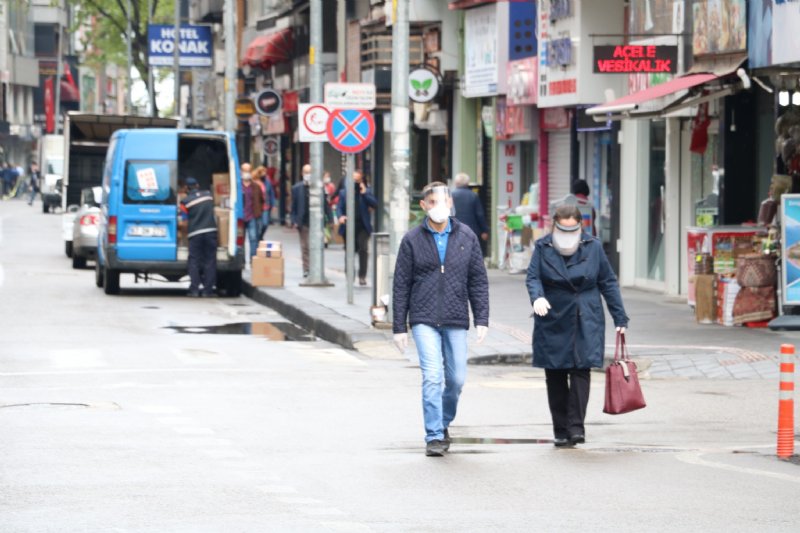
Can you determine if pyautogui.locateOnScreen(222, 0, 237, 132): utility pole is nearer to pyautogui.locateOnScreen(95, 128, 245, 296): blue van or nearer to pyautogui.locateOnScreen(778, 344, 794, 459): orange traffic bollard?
pyautogui.locateOnScreen(95, 128, 245, 296): blue van

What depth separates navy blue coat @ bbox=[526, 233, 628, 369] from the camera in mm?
12352

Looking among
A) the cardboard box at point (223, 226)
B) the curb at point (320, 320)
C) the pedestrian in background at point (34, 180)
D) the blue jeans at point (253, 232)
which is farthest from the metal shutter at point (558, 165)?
the pedestrian in background at point (34, 180)

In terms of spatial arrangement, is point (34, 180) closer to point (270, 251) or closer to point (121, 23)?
point (121, 23)

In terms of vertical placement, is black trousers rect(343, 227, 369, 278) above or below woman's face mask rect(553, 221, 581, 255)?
below

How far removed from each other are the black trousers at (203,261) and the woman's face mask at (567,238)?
52.1 ft

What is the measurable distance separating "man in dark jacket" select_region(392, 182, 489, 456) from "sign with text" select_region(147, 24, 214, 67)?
161ft

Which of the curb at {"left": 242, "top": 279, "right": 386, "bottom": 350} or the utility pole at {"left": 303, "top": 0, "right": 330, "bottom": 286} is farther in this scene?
the utility pole at {"left": 303, "top": 0, "right": 330, "bottom": 286}

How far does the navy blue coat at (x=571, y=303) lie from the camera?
12352 millimetres

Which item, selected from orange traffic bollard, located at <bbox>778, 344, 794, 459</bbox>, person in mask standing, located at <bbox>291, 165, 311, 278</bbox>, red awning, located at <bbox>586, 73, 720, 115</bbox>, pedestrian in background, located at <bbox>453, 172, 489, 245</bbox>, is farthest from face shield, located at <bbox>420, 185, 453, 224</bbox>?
person in mask standing, located at <bbox>291, 165, 311, 278</bbox>

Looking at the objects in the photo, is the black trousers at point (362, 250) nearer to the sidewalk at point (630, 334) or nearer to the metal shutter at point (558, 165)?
the sidewalk at point (630, 334)

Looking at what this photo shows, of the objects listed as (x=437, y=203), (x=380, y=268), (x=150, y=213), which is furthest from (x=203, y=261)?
(x=437, y=203)

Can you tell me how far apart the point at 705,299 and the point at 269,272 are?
368 inches

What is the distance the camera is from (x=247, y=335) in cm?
2180

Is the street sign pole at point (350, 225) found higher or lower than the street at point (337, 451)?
higher
